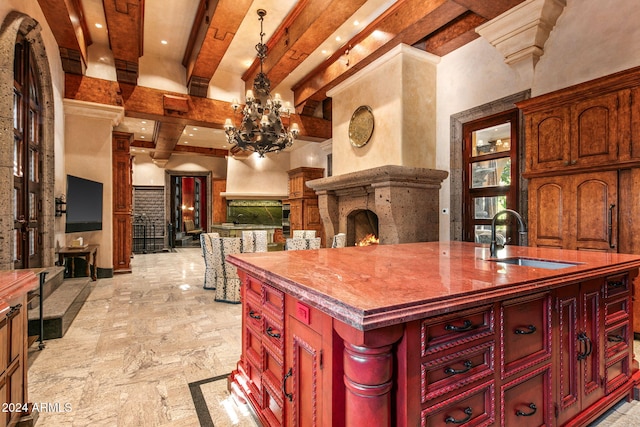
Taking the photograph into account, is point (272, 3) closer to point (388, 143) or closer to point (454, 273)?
point (388, 143)

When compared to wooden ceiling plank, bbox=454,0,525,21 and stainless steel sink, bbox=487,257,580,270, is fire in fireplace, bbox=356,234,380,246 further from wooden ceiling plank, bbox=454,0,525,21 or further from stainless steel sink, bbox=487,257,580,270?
stainless steel sink, bbox=487,257,580,270

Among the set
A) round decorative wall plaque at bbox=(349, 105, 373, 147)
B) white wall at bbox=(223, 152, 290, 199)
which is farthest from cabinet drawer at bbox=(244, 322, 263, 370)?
white wall at bbox=(223, 152, 290, 199)

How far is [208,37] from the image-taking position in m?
4.21

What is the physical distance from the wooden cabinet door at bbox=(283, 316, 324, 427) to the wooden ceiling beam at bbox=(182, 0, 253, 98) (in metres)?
3.68

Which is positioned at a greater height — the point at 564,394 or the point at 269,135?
the point at 269,135

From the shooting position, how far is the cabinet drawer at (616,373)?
176 cm

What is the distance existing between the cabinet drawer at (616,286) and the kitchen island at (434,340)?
0.01 m

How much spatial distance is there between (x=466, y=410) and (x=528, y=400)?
16.6 inches

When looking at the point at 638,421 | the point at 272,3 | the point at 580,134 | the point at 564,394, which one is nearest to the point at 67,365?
the point at 564,394

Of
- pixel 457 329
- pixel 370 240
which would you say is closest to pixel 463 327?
pixel 457 329

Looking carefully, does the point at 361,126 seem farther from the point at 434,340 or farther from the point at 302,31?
the point at 434,340

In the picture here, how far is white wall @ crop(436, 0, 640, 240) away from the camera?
10.2 feet

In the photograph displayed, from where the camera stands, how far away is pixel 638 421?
1.71 meters

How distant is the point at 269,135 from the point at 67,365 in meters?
3.33
